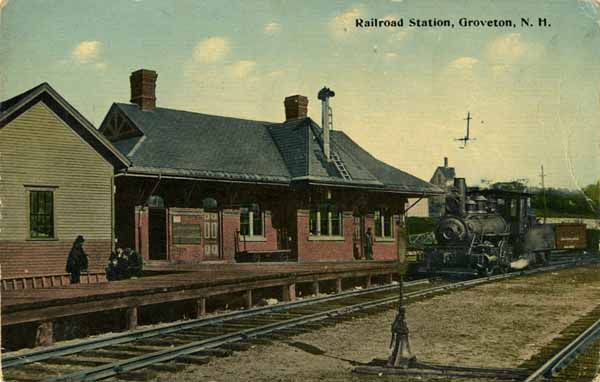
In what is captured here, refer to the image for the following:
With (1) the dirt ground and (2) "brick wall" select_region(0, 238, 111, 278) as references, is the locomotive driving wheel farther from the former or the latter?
(2) "brick wall" select_region(0, 238, 111, 278)

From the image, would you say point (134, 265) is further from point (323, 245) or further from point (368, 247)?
point (368, 247)

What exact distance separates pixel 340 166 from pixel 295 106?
469 centimetres

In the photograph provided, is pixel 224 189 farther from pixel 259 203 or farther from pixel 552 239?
pixel 552 239

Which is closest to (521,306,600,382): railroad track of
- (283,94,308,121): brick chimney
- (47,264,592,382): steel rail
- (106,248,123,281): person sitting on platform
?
(47,264,592,382): steel rail

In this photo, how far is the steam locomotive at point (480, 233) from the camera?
20.4 meters

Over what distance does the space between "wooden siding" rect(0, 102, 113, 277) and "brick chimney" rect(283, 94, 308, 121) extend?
39.7 ft

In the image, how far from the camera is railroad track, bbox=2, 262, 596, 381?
7281 mm

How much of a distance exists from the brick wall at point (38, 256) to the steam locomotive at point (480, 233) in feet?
34.9

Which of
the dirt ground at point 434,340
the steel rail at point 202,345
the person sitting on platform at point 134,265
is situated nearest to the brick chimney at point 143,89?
the person sitting on platform at point 134,265

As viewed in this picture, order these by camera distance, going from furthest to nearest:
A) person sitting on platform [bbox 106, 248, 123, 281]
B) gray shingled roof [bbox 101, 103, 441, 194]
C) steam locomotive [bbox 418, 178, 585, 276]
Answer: gray shingled roof [bbox 101, 103, 441, 194], steam locomotive [bbox 418, 178, 585, 276], person sitting on platform [bbox 106, 248, 123, 281]

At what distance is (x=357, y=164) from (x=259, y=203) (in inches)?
198

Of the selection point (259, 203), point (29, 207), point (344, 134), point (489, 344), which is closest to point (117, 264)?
point (29, 207)

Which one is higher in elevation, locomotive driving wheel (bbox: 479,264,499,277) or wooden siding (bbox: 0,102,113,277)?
wooden siding (bbox: 0,102,113,277)

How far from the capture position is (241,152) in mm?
23469
